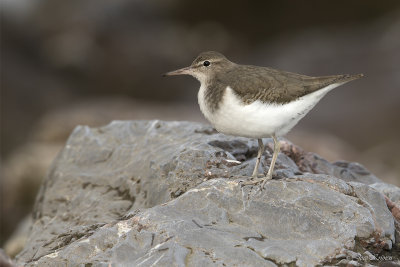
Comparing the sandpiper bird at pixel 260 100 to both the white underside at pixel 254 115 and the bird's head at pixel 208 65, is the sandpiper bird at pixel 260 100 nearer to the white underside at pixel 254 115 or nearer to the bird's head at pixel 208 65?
the white underside at pixel 254 115

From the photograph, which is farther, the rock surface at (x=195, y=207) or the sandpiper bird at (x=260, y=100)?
the sandpiper bird at (x=260, y=100)

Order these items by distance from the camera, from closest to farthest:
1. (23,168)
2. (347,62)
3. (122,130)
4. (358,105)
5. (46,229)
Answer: (46,229)
(122,130)
(23,168)
(358,105)
(347,62)

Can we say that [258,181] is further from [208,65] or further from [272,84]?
[208,65]

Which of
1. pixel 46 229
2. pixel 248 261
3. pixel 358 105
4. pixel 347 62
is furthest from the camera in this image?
pixel 347 62

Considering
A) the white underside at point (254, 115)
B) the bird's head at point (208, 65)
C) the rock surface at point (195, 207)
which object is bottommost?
the rock surface at point (195, 207)

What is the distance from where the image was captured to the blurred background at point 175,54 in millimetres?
19469

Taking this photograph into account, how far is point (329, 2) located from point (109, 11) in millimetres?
9902

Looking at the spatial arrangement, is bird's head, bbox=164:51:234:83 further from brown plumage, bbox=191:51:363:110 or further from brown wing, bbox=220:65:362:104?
brown wing, bbox=220:65:362:104

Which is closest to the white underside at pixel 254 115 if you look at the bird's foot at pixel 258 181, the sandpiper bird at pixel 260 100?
the sandpiper bird at pixel 260 100

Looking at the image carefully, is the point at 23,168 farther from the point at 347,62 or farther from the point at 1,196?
the point at 347,62

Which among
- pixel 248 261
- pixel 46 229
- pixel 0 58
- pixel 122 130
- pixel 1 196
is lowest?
pixel 1 196

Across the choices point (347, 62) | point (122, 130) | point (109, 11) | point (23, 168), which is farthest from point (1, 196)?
point (347, 62)

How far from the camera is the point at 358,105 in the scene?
19.5 meters

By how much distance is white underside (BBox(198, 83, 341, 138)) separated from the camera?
23.1 feet
